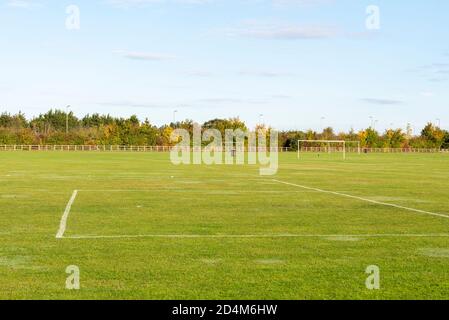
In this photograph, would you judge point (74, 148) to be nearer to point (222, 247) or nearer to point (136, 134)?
point (136, 134)

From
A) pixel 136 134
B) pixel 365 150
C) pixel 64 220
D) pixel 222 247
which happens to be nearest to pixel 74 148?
pixel 136 134

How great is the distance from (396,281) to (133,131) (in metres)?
127

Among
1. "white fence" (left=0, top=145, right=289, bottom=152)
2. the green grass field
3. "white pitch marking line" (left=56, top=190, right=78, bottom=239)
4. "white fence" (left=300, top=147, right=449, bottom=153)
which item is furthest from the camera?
"white fence" (left=300, top=147, right=449, bottom=153)

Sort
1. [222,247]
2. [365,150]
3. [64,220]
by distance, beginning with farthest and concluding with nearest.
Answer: [365,150]
[64,220]
[222,247]

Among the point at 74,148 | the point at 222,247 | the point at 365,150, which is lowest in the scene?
the point at 365,150

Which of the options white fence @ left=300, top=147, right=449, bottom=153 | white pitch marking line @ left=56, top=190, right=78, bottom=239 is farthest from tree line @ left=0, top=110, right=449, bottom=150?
white pitch marking line @ left=56, top=190, right=78, bottom=239

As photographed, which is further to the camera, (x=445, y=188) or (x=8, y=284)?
(x=445, y=188)

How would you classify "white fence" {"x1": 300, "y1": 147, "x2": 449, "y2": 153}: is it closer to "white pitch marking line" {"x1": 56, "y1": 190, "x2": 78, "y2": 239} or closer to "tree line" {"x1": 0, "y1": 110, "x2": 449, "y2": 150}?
"tree line" {"x1": 0, "y1": 110, "x2": 449, "y2": 150}

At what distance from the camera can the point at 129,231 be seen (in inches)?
553

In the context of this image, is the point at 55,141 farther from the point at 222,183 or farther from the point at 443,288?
the point at 443,288

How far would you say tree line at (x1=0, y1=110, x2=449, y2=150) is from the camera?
127375mm

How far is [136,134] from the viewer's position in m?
134
